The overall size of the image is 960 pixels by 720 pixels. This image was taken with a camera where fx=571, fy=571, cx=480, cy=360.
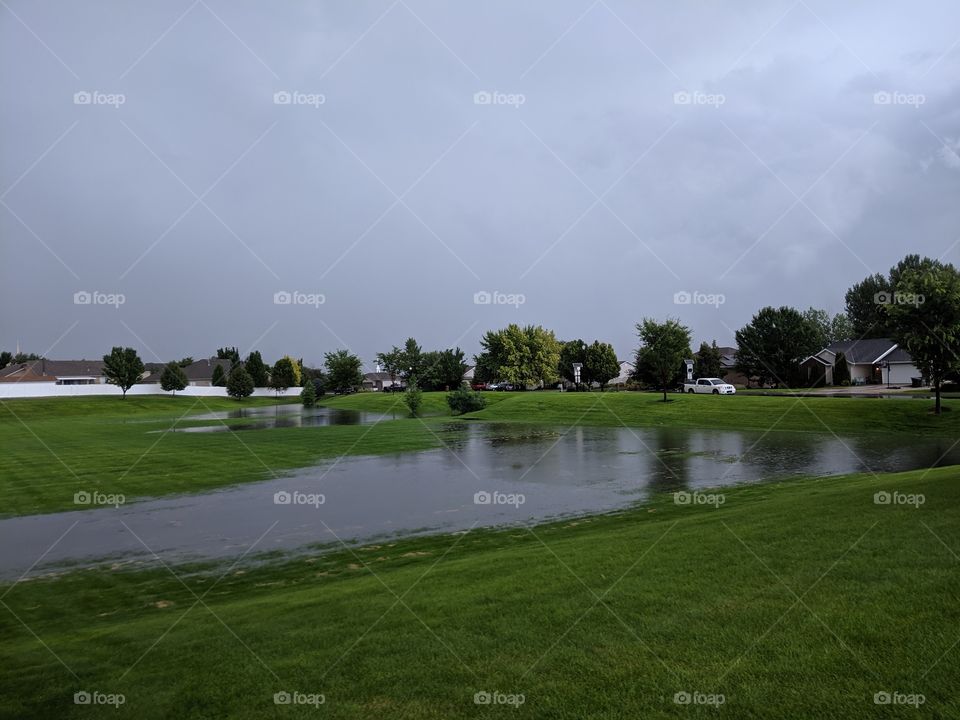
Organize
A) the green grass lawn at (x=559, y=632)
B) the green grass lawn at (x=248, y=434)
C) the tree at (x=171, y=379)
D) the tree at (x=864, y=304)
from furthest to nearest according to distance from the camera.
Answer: the tree at (x=864, y=304)
the tree at (x=171, y=379)
the green grass lawn at (x=248, y=434)
the green grass lawn at (x=559, y=632)

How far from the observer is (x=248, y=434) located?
37750 millimetres

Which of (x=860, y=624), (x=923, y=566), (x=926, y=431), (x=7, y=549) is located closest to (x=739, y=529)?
(x=923, y=566)

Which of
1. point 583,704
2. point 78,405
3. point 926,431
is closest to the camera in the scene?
point 583,704

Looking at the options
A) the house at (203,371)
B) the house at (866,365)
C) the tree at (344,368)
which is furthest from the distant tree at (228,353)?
the house at (866,365)

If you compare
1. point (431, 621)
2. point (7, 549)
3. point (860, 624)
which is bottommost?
point (7, 549)

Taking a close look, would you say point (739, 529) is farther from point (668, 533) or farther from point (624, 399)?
point (624, 399)

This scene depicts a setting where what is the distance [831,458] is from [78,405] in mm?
67299

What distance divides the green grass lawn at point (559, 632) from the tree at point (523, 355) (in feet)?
242

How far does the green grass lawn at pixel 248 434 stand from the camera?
21.4m

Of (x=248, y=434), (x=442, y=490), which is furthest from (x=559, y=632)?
(x=248, y=434)

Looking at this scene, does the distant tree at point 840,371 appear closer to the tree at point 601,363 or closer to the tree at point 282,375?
the tree at point 601,363

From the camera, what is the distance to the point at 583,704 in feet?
14.8

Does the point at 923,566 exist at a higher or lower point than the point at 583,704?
higher

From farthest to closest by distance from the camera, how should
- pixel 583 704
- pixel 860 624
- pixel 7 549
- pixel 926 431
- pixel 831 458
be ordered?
1. pixel 926 431
2. pixel 831 458
3. pixel 7 549
4. pixel 860 624
5. pixel 583 704
